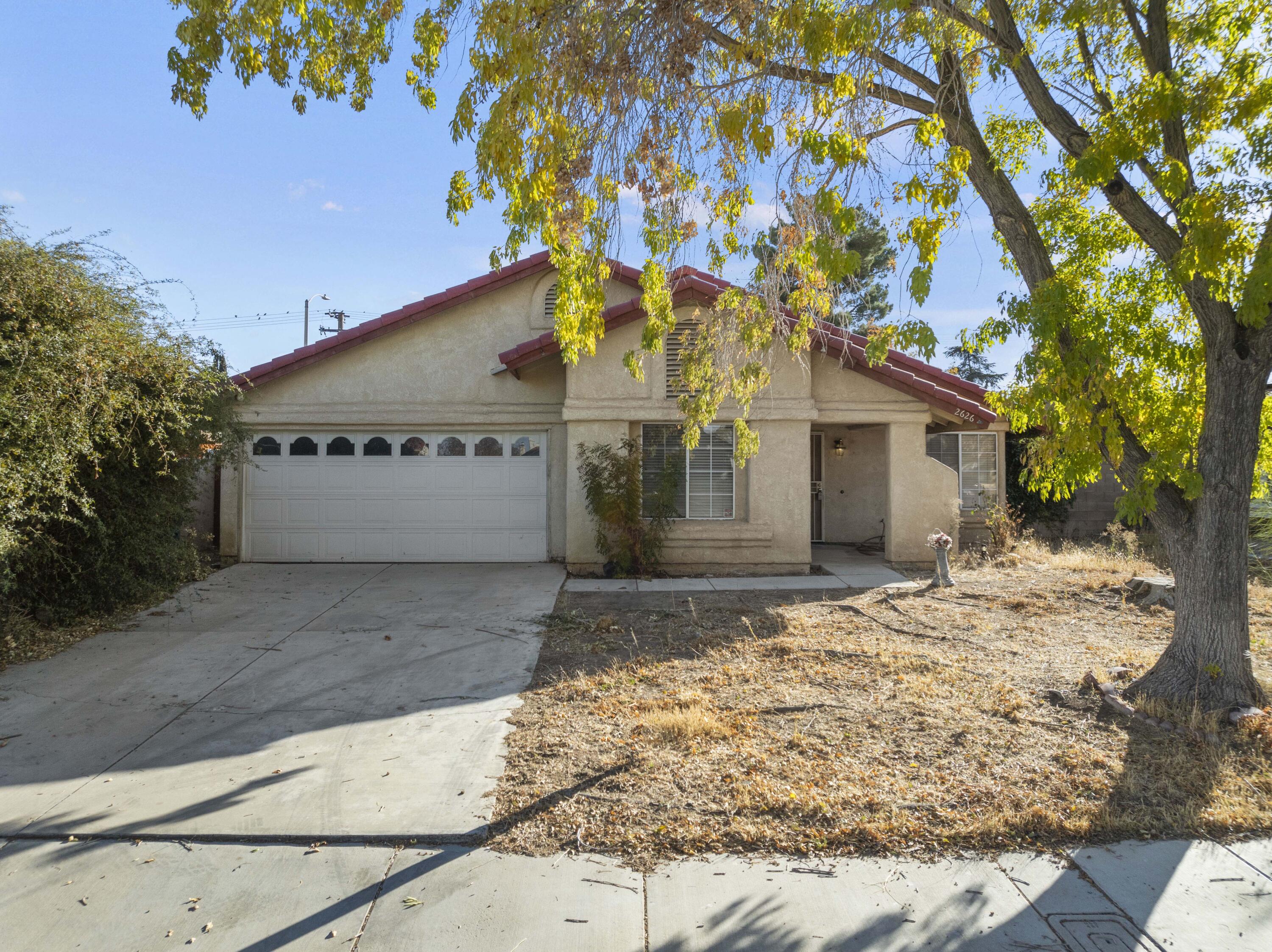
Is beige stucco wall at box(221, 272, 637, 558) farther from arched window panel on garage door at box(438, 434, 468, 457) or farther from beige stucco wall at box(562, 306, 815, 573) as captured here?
beige stucco wall at box(562, 306, 815, 573)

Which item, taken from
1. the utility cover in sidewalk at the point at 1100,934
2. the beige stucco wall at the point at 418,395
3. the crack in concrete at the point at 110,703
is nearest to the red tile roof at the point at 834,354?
the beige stucco wall at the point at 418,395

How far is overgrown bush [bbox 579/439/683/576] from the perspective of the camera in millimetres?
11414

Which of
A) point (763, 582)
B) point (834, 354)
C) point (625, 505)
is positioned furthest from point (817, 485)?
point (625, 505)

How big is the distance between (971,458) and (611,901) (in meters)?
13.3

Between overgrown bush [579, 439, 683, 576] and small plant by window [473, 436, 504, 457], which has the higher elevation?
small plant by window [473, 436, 504, 457]

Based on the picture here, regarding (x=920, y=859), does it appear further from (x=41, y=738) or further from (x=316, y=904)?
(x=41, y=738)

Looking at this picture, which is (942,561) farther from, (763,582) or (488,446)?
(488,446)

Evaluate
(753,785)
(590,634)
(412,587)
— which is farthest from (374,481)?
(753,785)

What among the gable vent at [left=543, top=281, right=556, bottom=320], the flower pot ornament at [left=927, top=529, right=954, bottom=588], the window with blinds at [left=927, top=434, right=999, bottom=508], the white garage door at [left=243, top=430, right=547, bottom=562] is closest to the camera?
the flower pot ornament at [left=927, top=529, right=954, bottom=588]

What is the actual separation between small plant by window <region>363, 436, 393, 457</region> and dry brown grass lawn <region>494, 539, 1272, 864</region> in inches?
234

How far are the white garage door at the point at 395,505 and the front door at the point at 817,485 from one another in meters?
5.49

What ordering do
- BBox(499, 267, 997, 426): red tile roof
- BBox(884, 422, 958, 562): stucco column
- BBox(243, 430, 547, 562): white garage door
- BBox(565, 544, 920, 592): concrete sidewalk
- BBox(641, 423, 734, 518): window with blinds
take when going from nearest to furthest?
BBox(565, 544, 920, 592): concrete sidewalk → BBox(499, 267, 997, 426): red tile roof → BBox(641, 423, 734, 518): window with blinds → BBox(884, 422, 958, 562): stucco column → BBox(243, 430, 547, 562): white garage door

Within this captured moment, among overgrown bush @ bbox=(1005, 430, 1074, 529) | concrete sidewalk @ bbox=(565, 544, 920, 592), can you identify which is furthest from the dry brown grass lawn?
overgrown bush @ bbox=(1005, 430, 1074, 529)

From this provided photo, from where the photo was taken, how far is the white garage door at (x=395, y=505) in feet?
42.3
